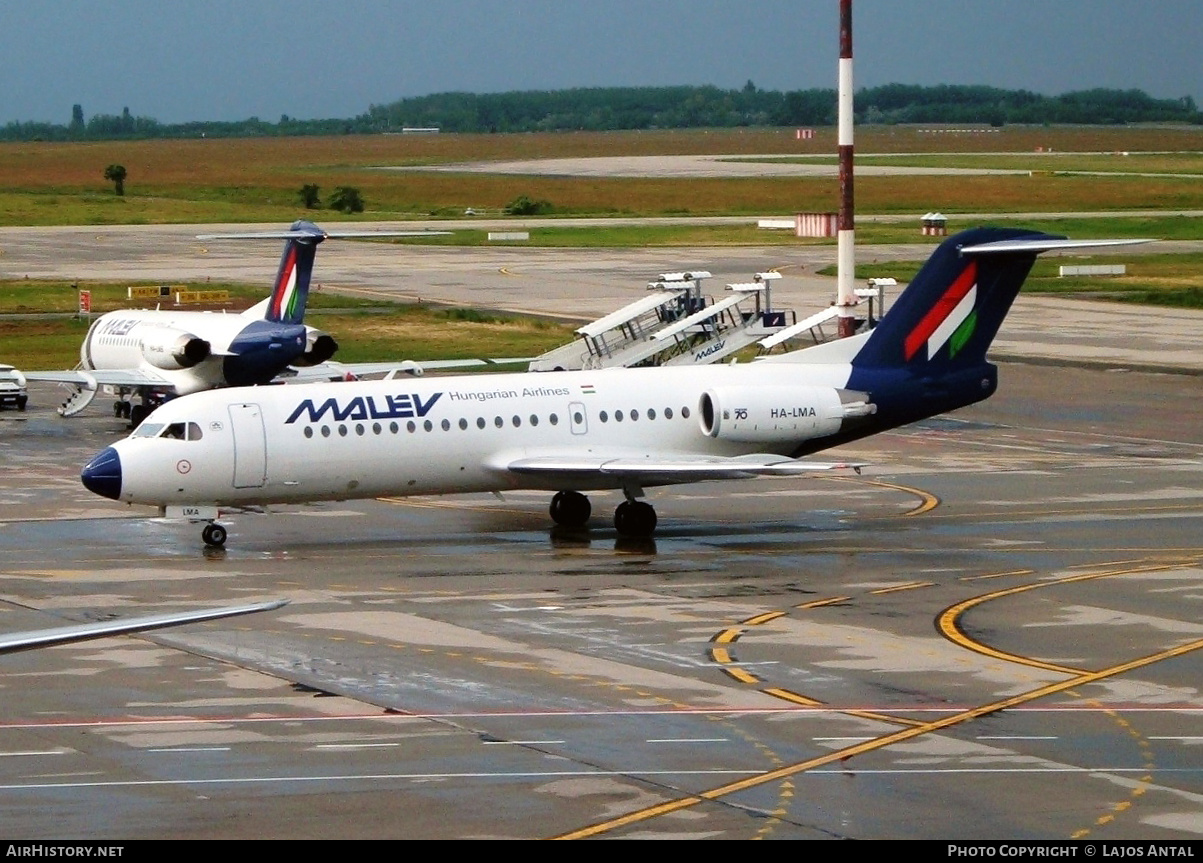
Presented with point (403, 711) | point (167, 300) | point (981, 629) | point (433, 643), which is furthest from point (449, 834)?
point (167, 300)

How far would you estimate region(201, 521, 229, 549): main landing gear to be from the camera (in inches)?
1443

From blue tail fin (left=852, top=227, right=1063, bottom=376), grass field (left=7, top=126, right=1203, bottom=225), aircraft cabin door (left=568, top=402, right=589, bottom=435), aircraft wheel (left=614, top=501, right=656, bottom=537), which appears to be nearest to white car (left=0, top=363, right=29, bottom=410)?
aircraft cabin door (left=568, top=402, right=589, bottom=435)

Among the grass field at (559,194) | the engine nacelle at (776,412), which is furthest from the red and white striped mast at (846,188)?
the grass field at (559,194)

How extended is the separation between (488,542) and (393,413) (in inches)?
115

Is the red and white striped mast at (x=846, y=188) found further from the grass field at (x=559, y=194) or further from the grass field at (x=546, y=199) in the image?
the grass field at (x=559, y=194)

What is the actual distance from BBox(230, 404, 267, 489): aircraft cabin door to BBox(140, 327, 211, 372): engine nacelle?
764 inches

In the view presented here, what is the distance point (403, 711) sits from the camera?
79.2 feet

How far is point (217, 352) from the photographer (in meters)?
55.3

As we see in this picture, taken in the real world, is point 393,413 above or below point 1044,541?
above

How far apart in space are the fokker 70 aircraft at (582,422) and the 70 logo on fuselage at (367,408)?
25 mm

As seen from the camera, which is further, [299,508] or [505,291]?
[505,291]

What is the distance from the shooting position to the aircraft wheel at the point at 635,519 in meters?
37.5

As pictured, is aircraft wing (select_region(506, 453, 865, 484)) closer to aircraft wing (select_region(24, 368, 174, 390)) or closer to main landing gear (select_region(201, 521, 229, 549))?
main landing gear (select_region(201, 521, 229, 549))

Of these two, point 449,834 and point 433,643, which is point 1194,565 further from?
point 449,834
